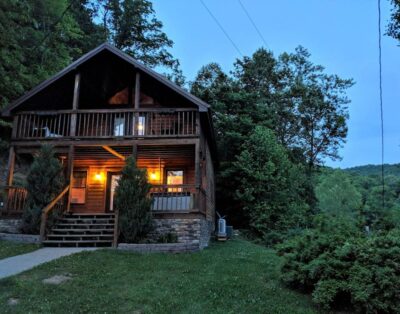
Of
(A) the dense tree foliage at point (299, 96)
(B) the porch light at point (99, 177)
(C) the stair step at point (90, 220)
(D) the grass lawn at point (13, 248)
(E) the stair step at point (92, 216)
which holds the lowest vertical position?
(D) the grass lawn at point (13, 248)

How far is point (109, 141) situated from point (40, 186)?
9.03 feet

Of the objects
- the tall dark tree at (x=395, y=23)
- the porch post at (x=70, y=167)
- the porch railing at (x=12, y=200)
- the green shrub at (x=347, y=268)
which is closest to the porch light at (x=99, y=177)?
the porch post at (x=70, y=167)

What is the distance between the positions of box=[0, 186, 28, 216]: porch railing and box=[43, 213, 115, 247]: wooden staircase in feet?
5.66

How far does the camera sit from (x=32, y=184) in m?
10.8

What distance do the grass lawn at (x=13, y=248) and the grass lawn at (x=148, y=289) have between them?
1.90 meters

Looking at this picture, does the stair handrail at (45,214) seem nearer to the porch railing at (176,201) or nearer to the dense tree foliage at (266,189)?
the porch railing at (176,201)

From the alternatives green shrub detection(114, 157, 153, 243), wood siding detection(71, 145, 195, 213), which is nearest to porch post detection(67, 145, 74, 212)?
wood siding detection(71, 145, 195, 213)

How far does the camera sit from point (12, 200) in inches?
476

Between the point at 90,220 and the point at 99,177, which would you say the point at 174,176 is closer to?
the point at 99,177

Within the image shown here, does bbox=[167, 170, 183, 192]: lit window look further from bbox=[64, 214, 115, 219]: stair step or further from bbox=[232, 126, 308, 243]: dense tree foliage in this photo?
bbox=[232, 126, 308, 243]: dense tree foliage

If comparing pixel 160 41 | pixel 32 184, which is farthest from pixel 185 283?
pixel 160 41

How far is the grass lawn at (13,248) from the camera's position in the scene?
873cm

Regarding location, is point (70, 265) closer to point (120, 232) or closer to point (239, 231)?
point (120, 232)

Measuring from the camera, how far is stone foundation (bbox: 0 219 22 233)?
11.5 m
